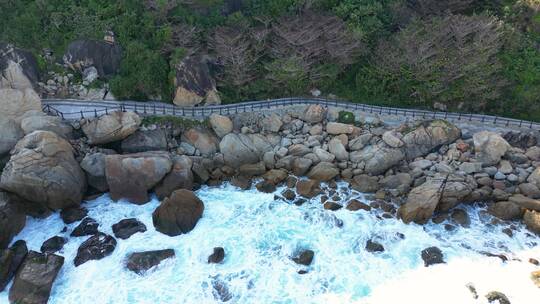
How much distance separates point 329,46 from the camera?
31.7 m

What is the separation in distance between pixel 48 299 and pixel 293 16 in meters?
27.4

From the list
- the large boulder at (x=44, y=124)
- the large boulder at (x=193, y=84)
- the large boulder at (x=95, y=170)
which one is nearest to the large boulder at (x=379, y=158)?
the large boulder at (x=193, y=84)

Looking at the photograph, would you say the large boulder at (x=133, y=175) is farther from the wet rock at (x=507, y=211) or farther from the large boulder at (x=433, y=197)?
the wet rock at (x=507, y=211)

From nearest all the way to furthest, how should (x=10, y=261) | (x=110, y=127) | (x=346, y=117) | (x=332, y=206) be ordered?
(x=10, y=261)
(x=332, y=206)
(x=110, y=127)
(x=346, y=117)

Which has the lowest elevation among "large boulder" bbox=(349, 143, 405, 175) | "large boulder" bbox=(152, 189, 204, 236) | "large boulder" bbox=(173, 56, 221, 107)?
"large boulder" bbox=(152, 189, 204, 236)

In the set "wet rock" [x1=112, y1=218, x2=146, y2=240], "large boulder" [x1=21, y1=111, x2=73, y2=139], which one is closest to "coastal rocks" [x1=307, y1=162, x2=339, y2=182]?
"wet rock" [x1=112, y1=218, x2=146, y2=240]

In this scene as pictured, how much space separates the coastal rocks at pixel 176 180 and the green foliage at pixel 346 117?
1254cm

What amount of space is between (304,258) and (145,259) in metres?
8.78

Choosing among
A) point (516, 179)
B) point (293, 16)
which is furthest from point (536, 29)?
point (293, 16)

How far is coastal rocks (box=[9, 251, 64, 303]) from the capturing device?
63.8ft

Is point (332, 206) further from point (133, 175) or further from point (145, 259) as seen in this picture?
point (133, 175)

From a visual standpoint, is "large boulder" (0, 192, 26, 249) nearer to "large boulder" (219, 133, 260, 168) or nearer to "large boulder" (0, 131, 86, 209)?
"large boulder" (0, 131, 86, 209)

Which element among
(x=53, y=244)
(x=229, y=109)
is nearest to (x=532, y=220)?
(x=229, y=109)

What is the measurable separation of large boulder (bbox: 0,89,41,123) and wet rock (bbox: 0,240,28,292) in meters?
10.2
